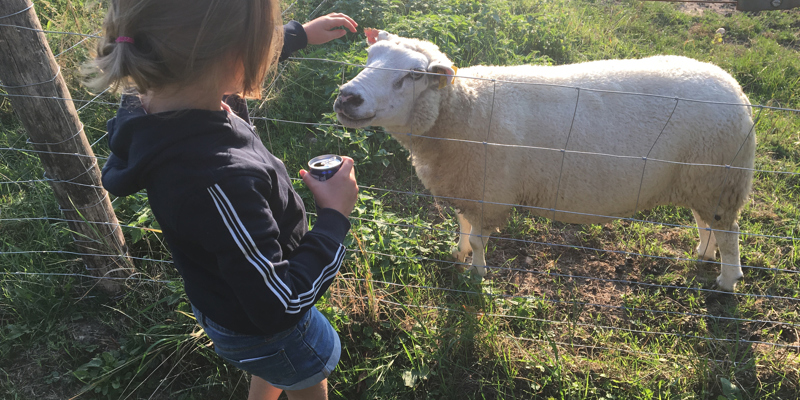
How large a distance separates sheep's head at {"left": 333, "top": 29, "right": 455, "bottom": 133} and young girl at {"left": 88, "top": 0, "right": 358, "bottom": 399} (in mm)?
1116

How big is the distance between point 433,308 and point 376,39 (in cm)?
179

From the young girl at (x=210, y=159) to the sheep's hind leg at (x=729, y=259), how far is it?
311 centimetres

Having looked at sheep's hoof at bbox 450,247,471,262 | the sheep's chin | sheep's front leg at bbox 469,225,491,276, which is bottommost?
sheep's hoof at bbox 450,247,471,262

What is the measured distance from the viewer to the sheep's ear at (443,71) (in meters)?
2.67

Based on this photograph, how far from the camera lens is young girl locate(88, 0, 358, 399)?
1105 mm

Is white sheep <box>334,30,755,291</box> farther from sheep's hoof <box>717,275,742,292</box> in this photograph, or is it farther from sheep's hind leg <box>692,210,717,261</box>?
sheep's hoof <box>717,275,742,292</box>

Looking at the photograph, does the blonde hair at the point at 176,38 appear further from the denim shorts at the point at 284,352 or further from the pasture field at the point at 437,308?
the denim shorts at the point at 284,352

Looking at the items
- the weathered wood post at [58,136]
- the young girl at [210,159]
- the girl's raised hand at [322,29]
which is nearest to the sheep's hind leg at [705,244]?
the girl's raised hand at [322,29]

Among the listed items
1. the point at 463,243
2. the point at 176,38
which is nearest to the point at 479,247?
the point at 463,243

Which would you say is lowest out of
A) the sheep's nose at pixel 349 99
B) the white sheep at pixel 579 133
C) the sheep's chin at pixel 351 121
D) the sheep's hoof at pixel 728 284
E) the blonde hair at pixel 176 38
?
the sheep's hoof at pixel 728 284

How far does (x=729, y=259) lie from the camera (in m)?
3.32

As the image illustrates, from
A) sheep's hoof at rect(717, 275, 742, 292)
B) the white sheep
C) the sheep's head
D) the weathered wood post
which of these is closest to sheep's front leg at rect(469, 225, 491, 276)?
the white sheep

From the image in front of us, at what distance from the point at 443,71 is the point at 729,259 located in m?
2.49

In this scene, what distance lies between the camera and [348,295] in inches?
107
